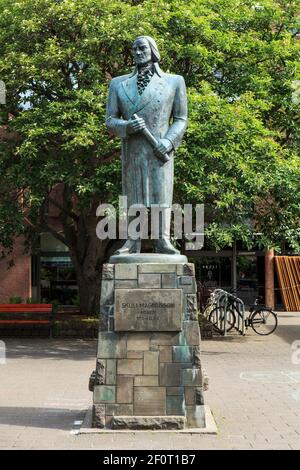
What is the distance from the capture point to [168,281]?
7.84m

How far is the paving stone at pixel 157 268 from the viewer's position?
309 inches

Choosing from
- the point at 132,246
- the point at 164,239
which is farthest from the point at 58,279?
the point at 164,239

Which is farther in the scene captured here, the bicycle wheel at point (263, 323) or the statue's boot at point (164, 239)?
the bicycle wheel at point (263, 323)

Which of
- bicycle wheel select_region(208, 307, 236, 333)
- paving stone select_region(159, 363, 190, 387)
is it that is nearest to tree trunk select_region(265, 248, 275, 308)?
bicycle wheel select_region(208, 307, 236, 333)

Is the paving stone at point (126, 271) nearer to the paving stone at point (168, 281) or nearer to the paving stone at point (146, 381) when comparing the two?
the paving stone at point (168, 281)

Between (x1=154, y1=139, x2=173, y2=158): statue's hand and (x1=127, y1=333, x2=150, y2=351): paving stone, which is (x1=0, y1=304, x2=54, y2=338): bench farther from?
(x1=154, y1=139, x2=173, y2=158): statue's hand

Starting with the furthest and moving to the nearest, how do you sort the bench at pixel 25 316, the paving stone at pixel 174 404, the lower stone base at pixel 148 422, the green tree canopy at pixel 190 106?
the bench at pixel 25 316 → the green tree canopy at pixel 190 106 → the paving stone at pixel 174 404 → the lower stone base at pixel 148 422

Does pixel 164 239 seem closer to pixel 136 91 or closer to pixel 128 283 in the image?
pixel 128 283

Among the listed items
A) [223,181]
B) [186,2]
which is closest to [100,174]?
[223,181]

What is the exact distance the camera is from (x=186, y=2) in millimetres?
16781

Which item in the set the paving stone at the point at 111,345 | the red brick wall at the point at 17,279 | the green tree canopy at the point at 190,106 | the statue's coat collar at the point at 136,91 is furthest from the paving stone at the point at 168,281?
the red brick wall at the point at 17,279

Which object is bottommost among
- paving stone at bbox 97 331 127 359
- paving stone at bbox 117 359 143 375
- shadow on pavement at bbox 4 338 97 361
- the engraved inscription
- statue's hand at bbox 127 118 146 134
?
shadow on pavement at bbox 4 338 97 361

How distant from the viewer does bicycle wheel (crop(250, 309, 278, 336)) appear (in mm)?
19109

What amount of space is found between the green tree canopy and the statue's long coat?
6294 millimetres
